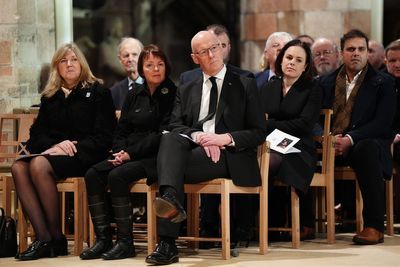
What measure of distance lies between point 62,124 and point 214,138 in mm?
1187

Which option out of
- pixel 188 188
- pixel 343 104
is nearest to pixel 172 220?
pixel 188 188

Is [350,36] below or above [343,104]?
above

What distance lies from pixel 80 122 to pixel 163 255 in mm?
1278

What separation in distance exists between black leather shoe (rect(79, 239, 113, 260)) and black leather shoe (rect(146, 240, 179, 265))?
19.2 inches

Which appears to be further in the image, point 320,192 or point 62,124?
point 320,192

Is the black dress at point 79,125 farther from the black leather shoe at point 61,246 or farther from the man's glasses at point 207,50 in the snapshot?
the man's glasses at point 207,50

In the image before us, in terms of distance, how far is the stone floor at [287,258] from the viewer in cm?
614

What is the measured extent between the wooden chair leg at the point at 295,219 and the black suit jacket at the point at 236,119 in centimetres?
45

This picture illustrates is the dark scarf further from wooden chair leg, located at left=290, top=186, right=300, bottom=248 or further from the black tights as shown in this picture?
the black tights

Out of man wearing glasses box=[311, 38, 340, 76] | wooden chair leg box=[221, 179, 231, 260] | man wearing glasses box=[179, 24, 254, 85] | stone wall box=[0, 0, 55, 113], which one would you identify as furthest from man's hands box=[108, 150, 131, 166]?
stone wall box=[0, 0, 55, 113]

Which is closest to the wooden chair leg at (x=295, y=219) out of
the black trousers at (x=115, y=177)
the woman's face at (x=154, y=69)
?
the black trousers at (x=115, y=177)

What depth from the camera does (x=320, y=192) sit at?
→ 7.61 m

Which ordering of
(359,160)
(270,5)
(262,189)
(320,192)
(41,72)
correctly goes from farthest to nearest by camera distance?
(270,5), (41,72), (320,192), (359,160), (262,189)

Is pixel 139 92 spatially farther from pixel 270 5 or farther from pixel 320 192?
pixel 270 5
